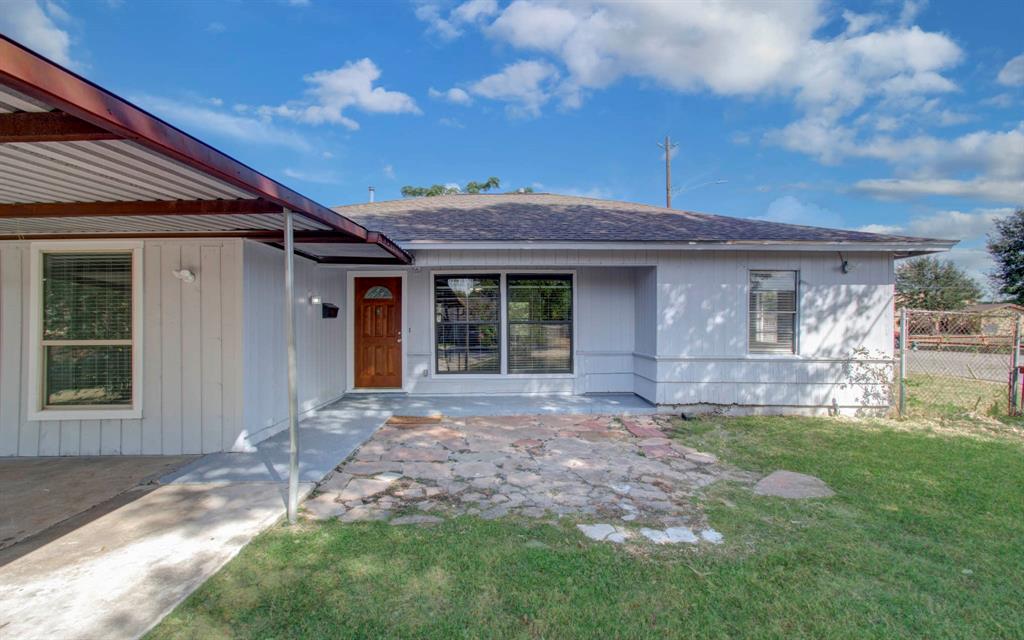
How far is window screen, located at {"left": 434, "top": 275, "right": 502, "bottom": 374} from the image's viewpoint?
→ 803 cm

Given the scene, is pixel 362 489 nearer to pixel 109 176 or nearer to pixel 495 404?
pixel 109 176

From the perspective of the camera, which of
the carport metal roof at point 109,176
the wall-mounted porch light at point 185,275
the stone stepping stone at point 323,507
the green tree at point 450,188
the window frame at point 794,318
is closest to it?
the carport metal roof at point 109,176

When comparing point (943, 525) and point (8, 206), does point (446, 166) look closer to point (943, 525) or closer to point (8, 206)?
point (8, 206)

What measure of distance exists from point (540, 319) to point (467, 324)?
4.24ft

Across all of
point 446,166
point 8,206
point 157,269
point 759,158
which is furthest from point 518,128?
point 8,206

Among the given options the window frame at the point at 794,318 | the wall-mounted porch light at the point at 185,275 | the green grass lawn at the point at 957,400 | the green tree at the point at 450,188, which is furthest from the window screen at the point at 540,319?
the green tree at the point at 450,188

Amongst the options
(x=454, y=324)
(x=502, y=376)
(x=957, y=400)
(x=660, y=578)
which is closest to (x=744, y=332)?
(x=502, y=376)

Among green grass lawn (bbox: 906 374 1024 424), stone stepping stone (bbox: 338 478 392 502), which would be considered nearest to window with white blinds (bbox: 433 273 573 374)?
stone stepping stone (bbox: 338 478 392 502)

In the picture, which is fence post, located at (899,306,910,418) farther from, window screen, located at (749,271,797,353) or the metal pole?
the metal pole

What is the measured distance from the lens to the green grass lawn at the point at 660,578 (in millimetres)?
2170

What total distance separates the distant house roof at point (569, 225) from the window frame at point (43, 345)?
9.93 ft

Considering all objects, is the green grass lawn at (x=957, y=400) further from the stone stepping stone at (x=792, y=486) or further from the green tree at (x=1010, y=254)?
the green tree at (x=1010, y=254)

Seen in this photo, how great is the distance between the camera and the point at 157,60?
33.1ft

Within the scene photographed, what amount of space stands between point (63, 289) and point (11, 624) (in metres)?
4.05
